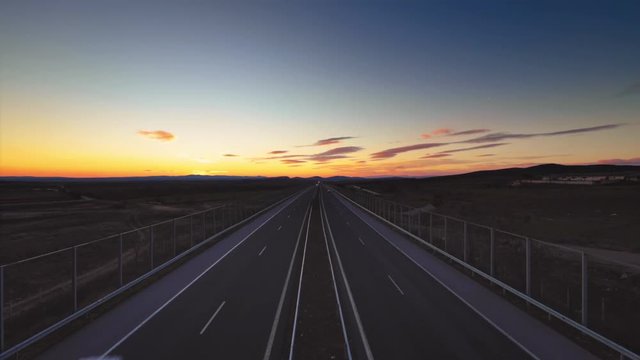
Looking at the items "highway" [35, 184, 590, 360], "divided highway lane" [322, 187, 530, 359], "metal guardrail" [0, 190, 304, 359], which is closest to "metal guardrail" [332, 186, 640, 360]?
"highway" [35, 184, 590, 360]

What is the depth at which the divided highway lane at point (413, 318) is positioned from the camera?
10.0 meters

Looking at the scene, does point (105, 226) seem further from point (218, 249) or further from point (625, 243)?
point (625, 243)

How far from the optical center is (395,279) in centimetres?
1708

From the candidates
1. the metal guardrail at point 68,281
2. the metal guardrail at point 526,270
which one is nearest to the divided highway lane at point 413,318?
the metal guardrail at point 526,270

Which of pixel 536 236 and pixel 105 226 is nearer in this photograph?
pixel 536 236

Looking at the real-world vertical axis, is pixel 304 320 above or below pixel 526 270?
below

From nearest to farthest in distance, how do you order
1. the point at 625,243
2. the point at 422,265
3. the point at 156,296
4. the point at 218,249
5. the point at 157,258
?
the point at 156,296 < the point at 422,265 < the point at 157,258 < the point at 218,249 < the point at 625,243

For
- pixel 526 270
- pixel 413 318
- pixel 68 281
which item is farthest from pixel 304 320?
pixel 68 281

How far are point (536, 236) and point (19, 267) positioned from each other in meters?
42.5

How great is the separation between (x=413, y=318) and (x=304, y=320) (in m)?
4.16

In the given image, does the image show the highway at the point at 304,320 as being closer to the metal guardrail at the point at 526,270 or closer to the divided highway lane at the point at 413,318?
the divided highway lane at the point at 413,318

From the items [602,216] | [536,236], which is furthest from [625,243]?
[602,216]

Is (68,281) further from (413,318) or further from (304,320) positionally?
(413,318)

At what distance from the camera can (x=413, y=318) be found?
40.3 ft
